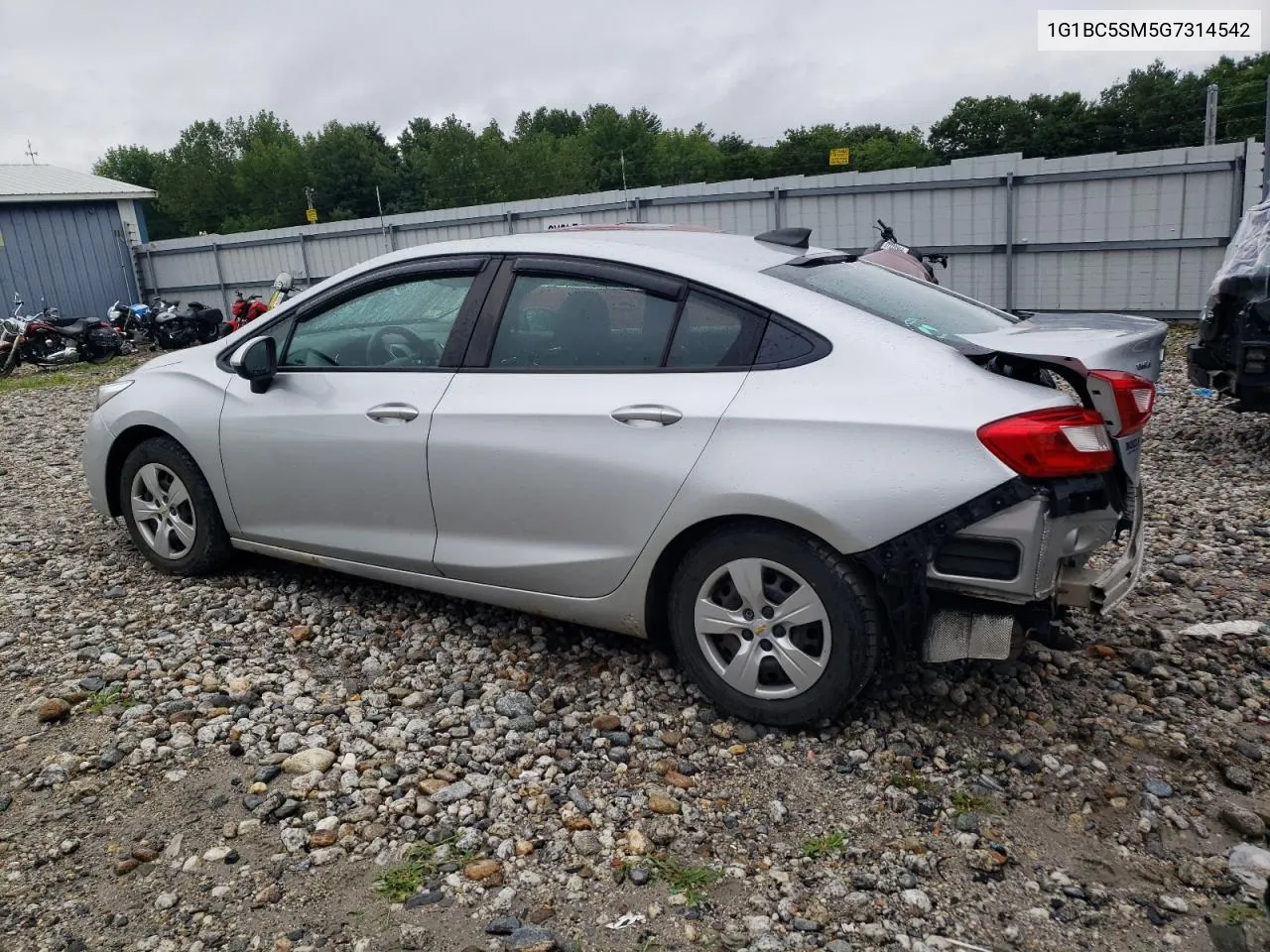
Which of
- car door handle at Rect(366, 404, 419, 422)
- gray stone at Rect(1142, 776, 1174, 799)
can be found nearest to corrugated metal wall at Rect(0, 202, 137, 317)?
car door handle at Rect(366, 404, 419, 422)

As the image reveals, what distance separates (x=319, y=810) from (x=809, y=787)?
145cm

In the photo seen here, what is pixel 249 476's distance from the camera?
434 cm

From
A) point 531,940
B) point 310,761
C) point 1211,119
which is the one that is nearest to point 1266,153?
point 1211,119

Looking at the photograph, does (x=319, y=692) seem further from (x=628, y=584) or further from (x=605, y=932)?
(x=605, y=932)

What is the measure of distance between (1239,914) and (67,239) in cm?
2334

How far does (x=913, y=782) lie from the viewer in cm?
299

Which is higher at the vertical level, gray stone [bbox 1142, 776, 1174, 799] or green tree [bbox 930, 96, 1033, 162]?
green tree [bbox 930, 96, 1033, 162]

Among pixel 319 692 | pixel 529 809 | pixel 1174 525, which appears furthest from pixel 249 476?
pixel 1174 525

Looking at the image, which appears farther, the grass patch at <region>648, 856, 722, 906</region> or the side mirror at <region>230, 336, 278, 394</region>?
the side mirror at <region>230, 336, 278, 394</region>

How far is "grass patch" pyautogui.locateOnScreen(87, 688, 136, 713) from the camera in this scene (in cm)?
359

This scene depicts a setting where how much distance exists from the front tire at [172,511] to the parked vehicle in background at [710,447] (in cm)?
29

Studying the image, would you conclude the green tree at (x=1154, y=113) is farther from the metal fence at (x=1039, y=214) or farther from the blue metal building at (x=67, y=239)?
the blue metal building at (x=67, y=239)

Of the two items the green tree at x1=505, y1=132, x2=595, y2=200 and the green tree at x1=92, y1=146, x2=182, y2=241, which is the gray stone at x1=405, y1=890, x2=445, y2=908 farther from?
the green tree at x1=92, y1=146, x2=182, y2=241

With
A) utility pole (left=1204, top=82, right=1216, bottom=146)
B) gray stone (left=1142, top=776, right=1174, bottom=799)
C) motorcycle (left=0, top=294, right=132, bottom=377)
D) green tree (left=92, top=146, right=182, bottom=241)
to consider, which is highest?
green tree (left=92, top=146, right=182, bottom=241)
